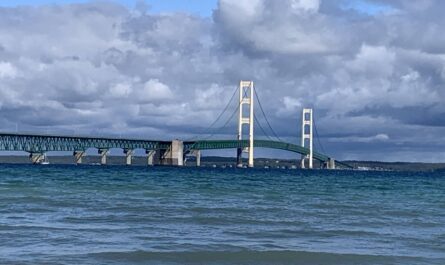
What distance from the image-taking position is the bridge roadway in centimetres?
11388

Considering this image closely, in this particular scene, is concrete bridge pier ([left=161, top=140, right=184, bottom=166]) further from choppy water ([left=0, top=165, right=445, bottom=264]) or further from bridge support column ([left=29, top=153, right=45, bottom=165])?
choppy water ([left=0, top=165, right=445, bottom=264])

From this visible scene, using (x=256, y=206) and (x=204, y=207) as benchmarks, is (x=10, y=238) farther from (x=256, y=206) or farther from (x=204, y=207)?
(x=256, y=206)

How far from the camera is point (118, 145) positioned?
12344 cm

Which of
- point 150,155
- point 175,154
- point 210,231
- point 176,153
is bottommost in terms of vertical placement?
point 210,231

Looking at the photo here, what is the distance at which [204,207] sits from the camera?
24297 millimetres

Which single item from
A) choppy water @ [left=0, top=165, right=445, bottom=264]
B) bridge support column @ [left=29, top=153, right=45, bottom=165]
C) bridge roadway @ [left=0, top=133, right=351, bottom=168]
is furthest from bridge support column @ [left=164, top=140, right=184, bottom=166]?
choppy water @ [left=0, top=165, right=445, bottom=264]

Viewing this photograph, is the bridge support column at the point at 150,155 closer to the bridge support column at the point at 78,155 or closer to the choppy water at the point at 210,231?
the bridge support column at the point at 78,155

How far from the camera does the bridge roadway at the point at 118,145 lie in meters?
114

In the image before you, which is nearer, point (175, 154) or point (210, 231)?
point (210, 231)

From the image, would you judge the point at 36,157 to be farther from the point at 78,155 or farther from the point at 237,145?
the point at 237,145

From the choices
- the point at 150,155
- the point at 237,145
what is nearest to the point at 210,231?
the point at 237,145

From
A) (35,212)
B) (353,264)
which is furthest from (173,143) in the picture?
(353,264)

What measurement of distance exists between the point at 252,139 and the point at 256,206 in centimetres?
8522

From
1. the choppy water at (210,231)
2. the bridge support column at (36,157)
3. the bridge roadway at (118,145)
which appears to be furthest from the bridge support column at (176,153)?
the choppy water at (210,231)
